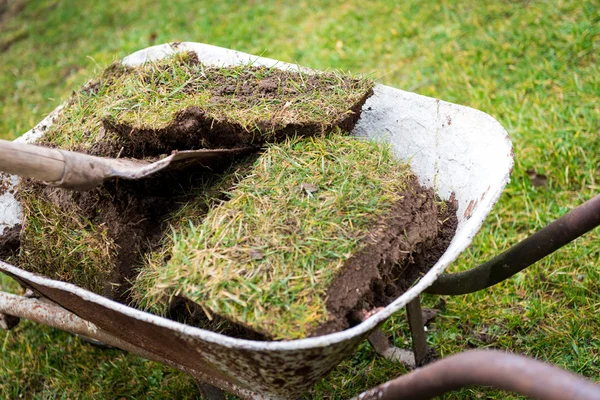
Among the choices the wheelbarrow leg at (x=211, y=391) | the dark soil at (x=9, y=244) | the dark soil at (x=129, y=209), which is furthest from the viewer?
the dark soil at (x=9, y=244)

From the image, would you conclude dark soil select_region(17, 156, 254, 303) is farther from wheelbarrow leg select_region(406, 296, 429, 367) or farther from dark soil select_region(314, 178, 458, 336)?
wheelbarrow leg select_region(406, 296, 429, 367)

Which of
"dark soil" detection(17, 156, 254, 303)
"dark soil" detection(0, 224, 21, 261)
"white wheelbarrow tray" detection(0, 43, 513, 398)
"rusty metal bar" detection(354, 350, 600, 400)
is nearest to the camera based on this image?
"rusty metal bar" detection(354, 350, 600, 400)

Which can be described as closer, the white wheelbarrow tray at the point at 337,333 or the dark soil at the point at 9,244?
the white wheelbarrow tray at the point at 337,333

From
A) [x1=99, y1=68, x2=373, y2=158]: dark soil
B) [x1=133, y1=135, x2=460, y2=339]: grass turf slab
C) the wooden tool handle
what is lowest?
[x1=133, y1=135, x2=460, y2=339]: grass turf slab

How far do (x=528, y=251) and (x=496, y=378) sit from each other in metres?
0.90

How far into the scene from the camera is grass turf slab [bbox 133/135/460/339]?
1532 millimetres

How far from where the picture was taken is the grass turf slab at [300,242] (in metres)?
1.53

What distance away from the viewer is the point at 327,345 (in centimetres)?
138

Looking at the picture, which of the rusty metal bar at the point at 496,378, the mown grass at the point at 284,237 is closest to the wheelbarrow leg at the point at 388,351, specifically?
the mown grass at the point at 284,237

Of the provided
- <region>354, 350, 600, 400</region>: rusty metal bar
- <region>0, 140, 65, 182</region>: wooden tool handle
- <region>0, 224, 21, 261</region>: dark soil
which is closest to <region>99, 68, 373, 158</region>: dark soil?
<region>0, 140, 65, 182</region>: wooden tool handle

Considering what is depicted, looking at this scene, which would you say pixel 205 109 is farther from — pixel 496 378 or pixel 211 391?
pixel 496 378

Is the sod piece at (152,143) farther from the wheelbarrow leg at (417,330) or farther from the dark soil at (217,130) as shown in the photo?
the wheelbarrow leg at (417,330)

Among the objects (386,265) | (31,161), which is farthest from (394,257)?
(31,161)

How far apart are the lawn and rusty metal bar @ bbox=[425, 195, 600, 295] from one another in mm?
439
